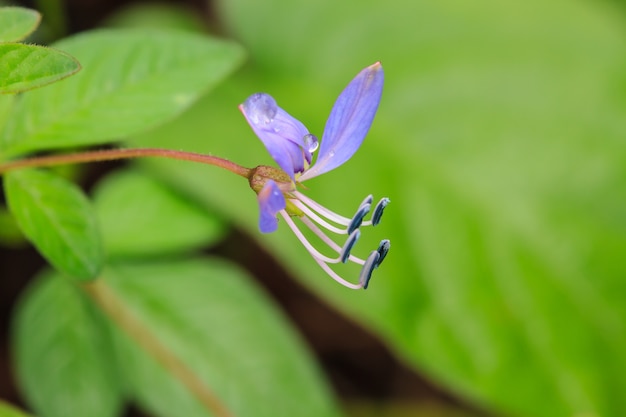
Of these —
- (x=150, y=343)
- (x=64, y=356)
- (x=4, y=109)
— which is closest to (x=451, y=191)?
(x=150, y=343)

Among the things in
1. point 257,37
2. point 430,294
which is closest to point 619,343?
point 430,294

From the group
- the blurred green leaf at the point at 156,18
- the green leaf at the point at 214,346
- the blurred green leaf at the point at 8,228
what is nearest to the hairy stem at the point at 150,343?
the green leaf at the point at 214,346

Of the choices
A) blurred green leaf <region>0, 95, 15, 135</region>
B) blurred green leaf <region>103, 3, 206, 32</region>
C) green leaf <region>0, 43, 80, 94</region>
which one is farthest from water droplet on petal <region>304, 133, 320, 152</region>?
blurred green leaf <region>103, 3, 206, 32</region>

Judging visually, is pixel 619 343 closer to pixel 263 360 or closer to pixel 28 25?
pixel 263 360

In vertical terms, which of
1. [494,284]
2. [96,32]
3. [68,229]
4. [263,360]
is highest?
[96,32]

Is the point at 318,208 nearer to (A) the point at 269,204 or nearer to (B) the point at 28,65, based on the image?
(A) the point at 269,204
